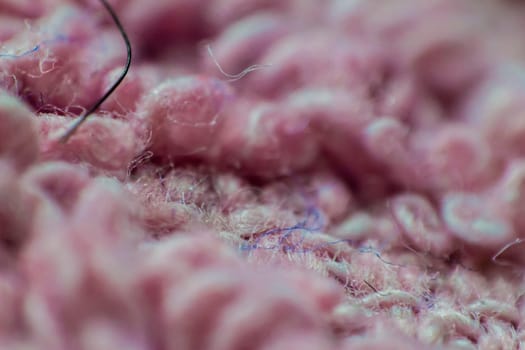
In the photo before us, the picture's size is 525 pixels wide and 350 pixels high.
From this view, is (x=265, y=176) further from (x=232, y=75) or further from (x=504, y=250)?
(x=504, y=250)

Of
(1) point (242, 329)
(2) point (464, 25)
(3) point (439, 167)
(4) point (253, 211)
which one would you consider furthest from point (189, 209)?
(2) point (464, 25)

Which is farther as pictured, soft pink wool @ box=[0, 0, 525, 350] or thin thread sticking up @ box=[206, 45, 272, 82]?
thin thread sticking up @ box=[206, 45, 272, 82]

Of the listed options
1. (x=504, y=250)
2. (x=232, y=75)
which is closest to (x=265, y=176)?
(x=232, y=75)

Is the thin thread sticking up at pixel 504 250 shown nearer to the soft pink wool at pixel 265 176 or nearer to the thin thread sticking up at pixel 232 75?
the soft pink wool at pixel 265 176

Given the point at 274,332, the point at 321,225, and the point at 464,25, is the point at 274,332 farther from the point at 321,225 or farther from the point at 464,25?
the point at 464,25

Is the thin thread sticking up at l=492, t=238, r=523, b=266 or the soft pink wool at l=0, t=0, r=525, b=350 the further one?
the thin thread sticking up at l=492, t=238, r=523, b=266

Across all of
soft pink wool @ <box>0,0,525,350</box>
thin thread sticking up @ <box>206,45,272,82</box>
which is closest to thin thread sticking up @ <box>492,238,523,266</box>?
soft pink wool @ <box>0,0,525,350</box>

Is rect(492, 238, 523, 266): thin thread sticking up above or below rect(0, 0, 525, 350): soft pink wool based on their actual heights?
below

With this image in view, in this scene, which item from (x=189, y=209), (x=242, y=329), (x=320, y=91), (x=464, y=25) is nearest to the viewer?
(x=242, y=329)

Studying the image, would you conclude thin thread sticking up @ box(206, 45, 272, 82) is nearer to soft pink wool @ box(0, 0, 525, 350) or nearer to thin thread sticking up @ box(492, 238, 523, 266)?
soft pink wool @ box(0, 0, 525, 350)
